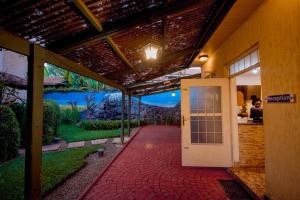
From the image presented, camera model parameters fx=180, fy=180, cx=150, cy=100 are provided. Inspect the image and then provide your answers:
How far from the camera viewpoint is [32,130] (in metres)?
2.35

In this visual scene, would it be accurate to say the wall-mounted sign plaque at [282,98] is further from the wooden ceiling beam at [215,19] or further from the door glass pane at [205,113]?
the door glass pane at [205,113]

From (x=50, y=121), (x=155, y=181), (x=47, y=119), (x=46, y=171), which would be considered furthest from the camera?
(x=50, y=121)

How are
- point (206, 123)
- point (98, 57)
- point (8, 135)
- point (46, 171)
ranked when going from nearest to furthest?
point (98, 57), point (46, 171), point (206, 123), point (8, 135)

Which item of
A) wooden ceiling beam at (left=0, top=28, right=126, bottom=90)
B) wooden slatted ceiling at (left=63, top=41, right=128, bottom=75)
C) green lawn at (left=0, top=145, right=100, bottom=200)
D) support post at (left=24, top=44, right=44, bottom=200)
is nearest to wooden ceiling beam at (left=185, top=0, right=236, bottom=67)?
wooden slatted ceiling at (left=63, top=41, right=128, bottom=75)

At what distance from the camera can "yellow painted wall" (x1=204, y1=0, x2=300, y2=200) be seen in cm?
246

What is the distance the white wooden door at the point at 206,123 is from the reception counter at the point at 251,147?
315 millimetres

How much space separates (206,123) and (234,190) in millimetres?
1852

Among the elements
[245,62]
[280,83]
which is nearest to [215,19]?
[245,62]

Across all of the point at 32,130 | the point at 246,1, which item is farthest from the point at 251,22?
the point at 32,130

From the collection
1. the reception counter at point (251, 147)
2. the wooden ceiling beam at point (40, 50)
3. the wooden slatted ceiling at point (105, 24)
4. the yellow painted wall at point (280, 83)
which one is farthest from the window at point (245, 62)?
the wooden ceiling beam at point (40, 50)

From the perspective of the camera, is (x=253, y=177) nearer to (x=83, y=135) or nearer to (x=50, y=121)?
(x=50, y=121)

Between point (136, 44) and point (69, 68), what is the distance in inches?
60.9

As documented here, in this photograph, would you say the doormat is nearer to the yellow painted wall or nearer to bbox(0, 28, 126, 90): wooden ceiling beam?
the yellow painted wall

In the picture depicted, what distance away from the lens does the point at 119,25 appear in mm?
2865
